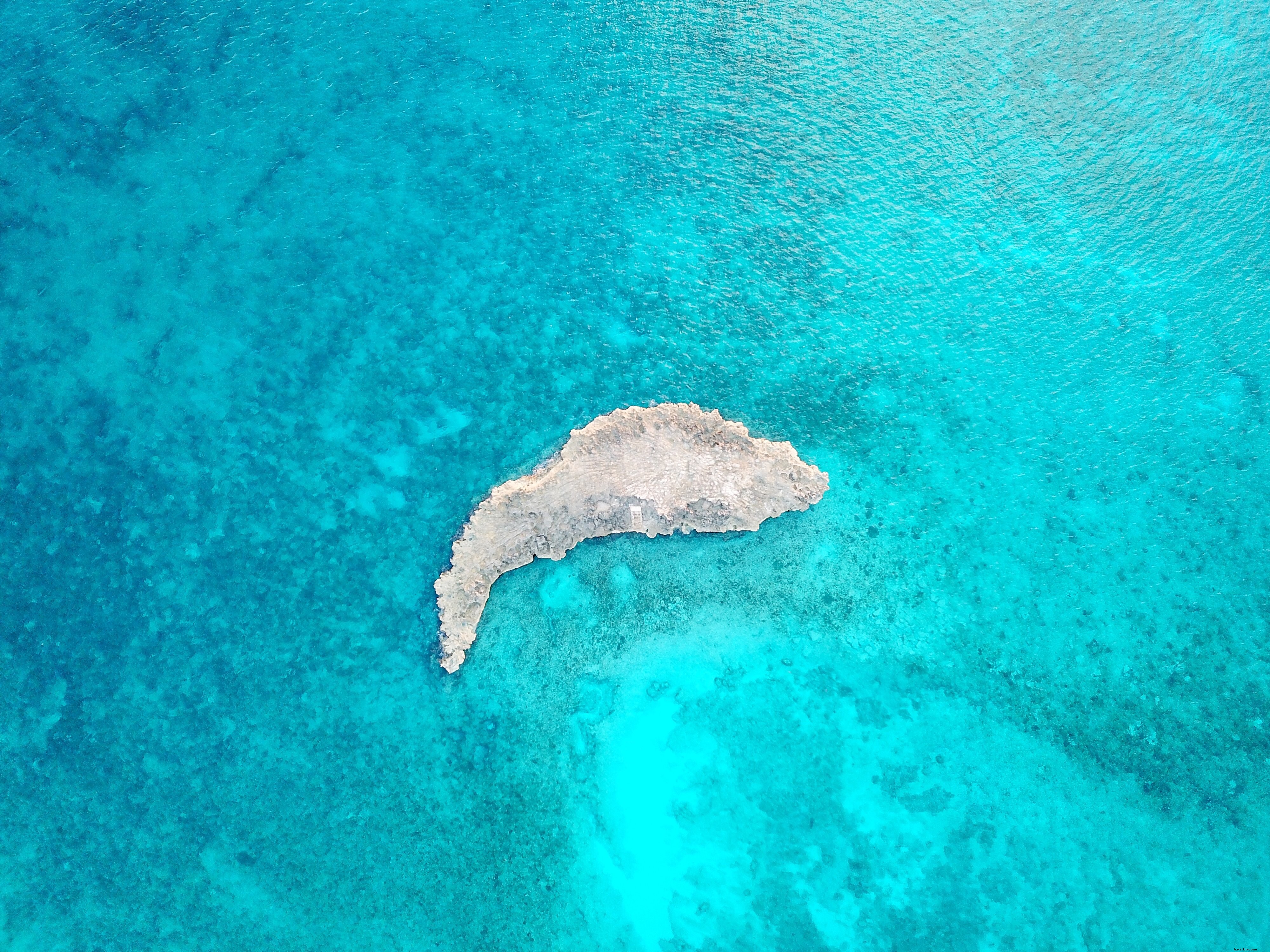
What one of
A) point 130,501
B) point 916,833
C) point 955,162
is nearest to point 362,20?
point 130,501

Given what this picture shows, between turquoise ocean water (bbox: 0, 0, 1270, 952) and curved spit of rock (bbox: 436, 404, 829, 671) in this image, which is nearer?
turquoise ocean water (bbox: 0, 0, 1270, 952)

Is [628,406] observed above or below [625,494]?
above

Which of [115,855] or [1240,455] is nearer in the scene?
[115,855]

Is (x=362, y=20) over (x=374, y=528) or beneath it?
over

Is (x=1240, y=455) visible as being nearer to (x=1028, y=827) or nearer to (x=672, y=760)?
(x=1028, y=827)

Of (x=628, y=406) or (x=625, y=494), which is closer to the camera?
(x=625, y=494)
